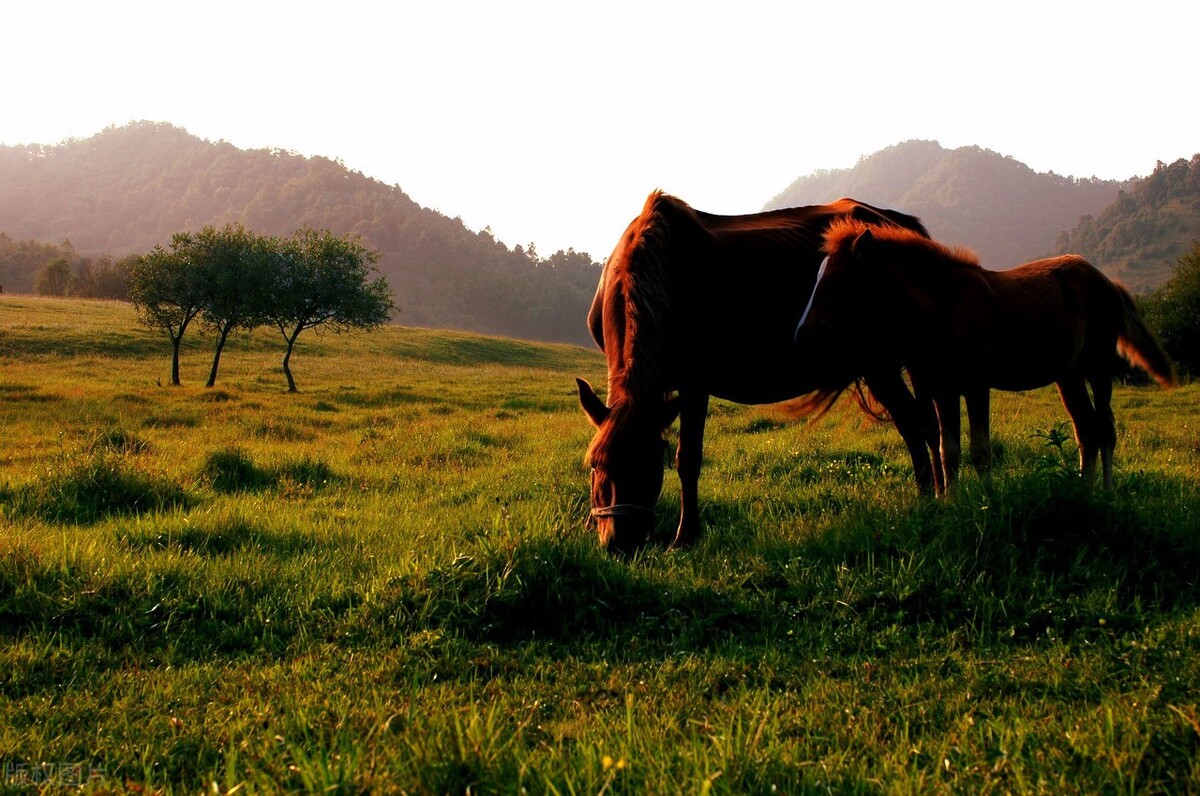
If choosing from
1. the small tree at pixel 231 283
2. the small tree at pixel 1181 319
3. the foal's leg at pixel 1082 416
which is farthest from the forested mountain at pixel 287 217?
the foal's leg at pixel 1082 416

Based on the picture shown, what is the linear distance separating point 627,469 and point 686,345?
4.40 feet

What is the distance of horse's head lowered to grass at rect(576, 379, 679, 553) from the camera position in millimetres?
4832

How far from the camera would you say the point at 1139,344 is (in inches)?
298

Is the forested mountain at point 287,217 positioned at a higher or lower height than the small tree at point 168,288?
higher

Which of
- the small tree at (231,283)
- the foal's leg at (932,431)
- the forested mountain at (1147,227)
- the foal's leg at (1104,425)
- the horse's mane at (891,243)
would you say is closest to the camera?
the horse's mane at (891,243)

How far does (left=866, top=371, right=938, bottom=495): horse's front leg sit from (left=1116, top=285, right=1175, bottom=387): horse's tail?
2.71 metres

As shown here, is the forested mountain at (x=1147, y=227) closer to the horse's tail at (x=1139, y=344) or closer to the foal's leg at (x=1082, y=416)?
the horse's tail at (x=1139, y=344)

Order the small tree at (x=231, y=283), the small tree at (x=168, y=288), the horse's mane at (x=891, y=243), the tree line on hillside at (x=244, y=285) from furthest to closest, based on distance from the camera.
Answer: the small tree at (x=231, y=283) → the tree line on hillside at (x=244, y=285) → the small tree at (x=168, y=288) → the horse's mane at (x=891, y=243)

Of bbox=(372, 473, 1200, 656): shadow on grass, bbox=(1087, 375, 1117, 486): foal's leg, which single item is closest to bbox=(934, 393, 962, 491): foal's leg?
bbox=(372, 473, 1200, 656): shadow on grass

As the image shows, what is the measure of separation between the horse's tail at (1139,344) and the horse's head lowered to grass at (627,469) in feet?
18.8

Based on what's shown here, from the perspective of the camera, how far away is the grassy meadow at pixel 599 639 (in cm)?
231

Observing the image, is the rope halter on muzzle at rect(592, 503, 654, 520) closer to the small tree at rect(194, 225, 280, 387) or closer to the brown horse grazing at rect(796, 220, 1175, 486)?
the brown horse grazing at rect(796, 220, 1175, 486)

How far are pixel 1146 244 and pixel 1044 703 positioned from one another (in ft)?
581

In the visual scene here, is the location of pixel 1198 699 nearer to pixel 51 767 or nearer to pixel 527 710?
pixel 527 710
